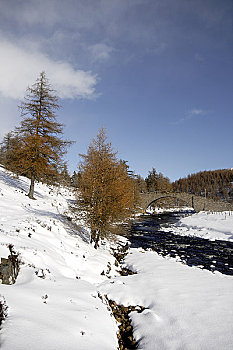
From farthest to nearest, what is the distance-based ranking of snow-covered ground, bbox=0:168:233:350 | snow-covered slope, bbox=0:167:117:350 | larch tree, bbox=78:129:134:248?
larch tree, bbox=78:129:134:248, snow-covered ground, bbox=0:168:233:350, snow-covered slope, bbox=0:167:117:350

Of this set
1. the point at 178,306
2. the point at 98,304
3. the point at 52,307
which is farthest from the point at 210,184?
the point at 52,307

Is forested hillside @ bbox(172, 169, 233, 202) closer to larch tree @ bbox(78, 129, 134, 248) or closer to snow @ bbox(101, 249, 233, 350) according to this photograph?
larch tree @ bbox(78, 129, 134, 248)

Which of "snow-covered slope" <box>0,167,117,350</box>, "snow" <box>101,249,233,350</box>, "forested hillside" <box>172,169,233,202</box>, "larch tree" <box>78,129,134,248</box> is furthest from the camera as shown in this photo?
"forested hillside" <box>172,169,233,202</box>

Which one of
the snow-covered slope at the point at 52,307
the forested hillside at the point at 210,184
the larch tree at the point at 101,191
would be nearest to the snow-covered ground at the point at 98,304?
the snow-covered slope at the point at 52,307

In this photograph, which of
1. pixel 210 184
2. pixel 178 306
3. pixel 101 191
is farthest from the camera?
pixel 210 184

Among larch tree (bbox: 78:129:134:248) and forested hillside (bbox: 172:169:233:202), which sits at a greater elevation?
forested hillside (bbox: 172:169:233:202)

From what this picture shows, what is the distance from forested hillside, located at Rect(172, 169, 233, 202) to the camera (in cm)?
12732

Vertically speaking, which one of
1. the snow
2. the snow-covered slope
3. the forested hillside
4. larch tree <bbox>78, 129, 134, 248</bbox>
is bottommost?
the snow

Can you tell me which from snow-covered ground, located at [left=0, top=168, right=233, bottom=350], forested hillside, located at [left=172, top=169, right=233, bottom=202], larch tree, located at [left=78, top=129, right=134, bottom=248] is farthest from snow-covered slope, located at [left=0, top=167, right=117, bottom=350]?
forested hillside, located at [left=172, top=169, right=233, bottom=202]

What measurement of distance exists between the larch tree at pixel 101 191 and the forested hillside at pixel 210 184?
12284 centimetres

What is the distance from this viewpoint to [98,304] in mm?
5430

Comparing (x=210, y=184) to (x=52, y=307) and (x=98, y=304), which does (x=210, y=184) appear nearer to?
(x=98, y=304)

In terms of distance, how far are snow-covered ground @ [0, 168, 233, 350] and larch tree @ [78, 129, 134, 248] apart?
2372mm

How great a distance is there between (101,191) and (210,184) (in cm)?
14617
